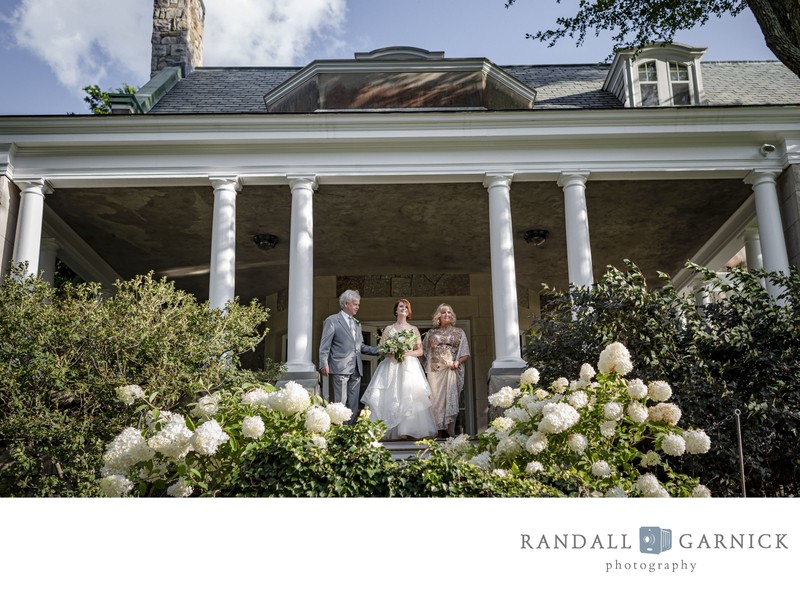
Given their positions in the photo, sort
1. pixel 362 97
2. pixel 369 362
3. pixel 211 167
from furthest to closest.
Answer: pixel 369 362 → pixel 362 97 → pixel 211 167

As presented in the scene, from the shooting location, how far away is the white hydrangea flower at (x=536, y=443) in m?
5.45

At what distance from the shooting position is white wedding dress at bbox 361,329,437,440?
9.16 m

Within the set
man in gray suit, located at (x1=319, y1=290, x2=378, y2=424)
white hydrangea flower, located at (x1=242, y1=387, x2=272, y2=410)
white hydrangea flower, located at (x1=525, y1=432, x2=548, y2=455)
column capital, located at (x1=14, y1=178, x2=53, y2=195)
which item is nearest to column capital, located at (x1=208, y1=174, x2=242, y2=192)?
column capital, located at (x1=14, y1=178, x2=53, y2=195)

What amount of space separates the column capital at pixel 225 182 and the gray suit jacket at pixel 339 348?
2781mm

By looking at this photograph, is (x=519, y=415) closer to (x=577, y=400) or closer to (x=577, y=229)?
(x=577, y=400)

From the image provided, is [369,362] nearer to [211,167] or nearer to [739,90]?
[211,167]

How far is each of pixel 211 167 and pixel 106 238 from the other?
3.66m

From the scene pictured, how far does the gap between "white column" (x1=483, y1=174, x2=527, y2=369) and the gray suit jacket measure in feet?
5.82

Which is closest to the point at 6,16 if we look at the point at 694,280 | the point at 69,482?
the point at 69,482

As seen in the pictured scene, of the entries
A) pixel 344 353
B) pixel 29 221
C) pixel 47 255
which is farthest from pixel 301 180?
pixel 47 255

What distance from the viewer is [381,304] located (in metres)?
15.2

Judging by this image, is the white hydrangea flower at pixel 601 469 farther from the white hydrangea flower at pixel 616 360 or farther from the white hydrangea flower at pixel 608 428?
the white hydrangea flower at pixel 616 360

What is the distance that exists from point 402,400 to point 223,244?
332 centimetres

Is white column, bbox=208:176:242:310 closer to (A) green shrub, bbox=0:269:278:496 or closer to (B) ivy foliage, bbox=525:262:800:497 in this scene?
(A) green shrub, bbox=0:269:278:496
